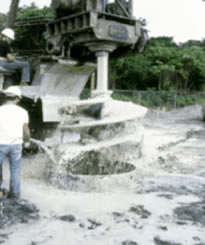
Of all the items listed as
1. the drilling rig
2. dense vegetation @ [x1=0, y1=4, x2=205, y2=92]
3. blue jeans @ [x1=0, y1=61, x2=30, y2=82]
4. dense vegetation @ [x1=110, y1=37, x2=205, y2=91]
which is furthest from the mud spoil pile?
dense vegetation @ [x1=110, y1=37, x2=205, y2=91]

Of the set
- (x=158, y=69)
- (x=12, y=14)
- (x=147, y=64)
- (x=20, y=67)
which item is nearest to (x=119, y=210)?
(x=20, y=67)

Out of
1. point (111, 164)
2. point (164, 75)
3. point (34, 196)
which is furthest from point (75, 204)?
point (164, 75)

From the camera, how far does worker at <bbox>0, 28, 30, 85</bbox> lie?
9.68 meters

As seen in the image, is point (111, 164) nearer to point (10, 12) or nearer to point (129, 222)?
point (129, 222)

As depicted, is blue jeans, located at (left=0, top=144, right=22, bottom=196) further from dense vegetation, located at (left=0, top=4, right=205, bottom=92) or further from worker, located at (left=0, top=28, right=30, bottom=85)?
dense vegetation, located at (left=0, top=4, right=205, bottom=92)

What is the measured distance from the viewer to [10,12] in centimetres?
1555

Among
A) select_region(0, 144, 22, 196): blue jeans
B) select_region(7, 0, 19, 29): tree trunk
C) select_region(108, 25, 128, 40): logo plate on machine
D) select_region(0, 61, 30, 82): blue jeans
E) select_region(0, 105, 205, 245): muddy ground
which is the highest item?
select_region(7, 0, 19, 29): tree trunk

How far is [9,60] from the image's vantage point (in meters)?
9.78

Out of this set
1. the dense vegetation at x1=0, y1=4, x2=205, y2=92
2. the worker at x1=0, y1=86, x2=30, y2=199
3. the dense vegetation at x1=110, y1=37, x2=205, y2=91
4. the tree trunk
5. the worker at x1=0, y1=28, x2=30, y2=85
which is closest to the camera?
the worker at x1=0, y1=86, x2=30, y2=199

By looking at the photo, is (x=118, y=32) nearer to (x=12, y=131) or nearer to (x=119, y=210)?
(x=12, y=131)

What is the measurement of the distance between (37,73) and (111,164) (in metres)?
3.50

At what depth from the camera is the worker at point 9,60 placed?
9680 mm

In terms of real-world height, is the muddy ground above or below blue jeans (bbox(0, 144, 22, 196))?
below

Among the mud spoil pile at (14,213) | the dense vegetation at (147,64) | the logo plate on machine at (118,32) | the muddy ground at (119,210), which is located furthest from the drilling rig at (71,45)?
the dense vegetation at (147,64)
